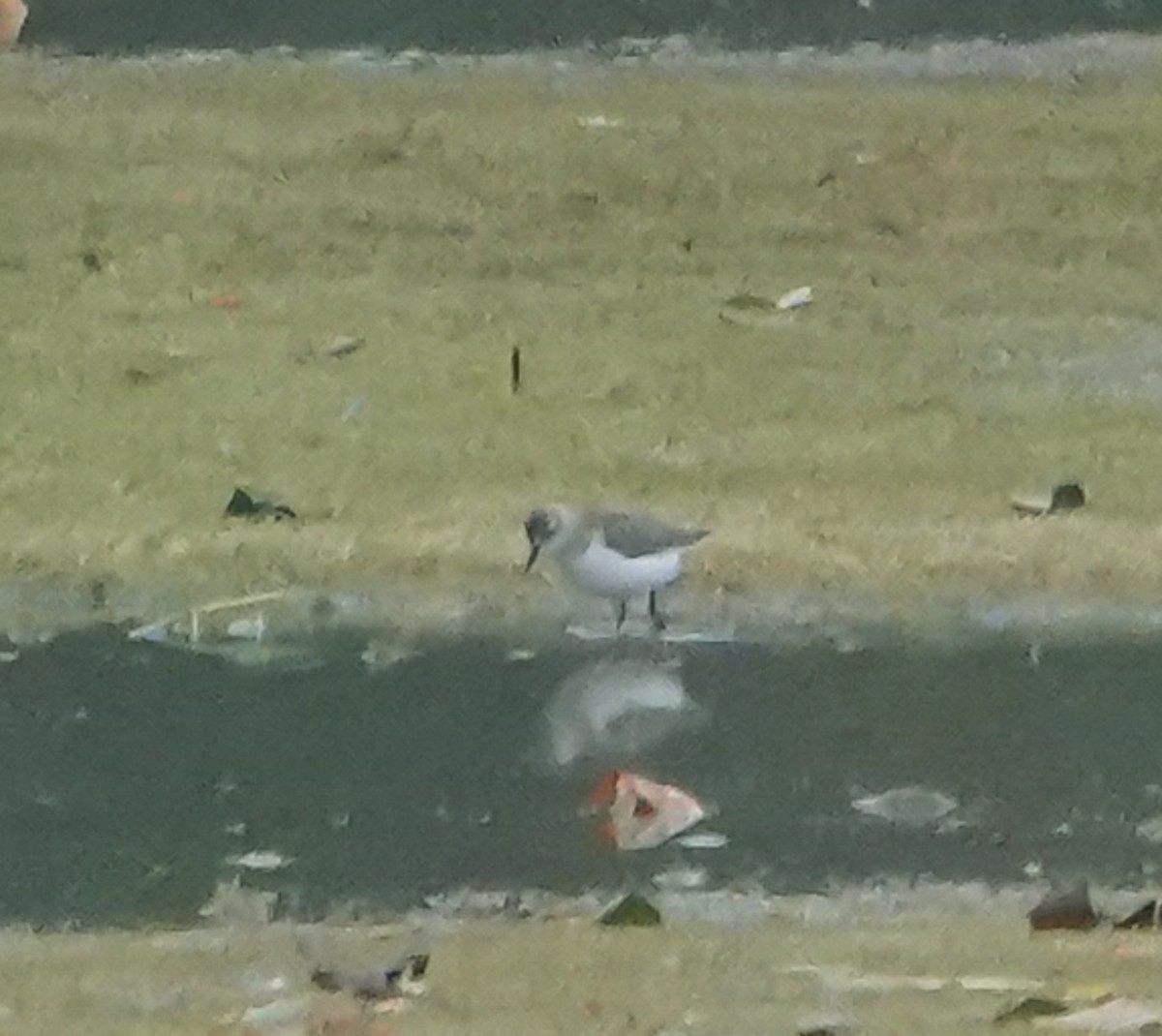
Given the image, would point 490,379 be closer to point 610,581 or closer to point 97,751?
point 610,581

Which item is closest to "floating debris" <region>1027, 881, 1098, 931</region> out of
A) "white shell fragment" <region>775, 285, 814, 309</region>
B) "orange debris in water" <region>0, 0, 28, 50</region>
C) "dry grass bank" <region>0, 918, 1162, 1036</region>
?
"dry grass bank" <region>0, 918, 1162, 1036</region>

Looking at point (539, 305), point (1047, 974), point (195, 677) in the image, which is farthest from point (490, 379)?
point (1047, 974)

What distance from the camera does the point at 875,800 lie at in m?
0.49

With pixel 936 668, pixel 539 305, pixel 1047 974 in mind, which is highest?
pixel 539 305

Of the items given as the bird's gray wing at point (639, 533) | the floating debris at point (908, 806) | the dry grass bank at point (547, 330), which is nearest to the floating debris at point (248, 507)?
the dry grass bank at point (547, 330)

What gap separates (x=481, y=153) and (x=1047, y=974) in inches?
13.6

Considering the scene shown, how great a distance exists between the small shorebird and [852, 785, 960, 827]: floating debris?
0.11 m

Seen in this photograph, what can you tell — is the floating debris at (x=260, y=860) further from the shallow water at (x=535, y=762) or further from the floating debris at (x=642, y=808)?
the floating debris at (x=642, y=808)

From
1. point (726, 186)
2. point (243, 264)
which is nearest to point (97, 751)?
point (243, 264)

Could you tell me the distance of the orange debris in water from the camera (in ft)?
1.54

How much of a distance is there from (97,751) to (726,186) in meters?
0.29

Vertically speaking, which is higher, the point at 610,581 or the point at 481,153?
the point at 481,153

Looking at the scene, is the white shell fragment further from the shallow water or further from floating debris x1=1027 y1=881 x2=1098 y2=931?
floating debris x1=1027 y1=881 x2=1098 y2=931

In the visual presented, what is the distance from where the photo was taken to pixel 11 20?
470 mm
